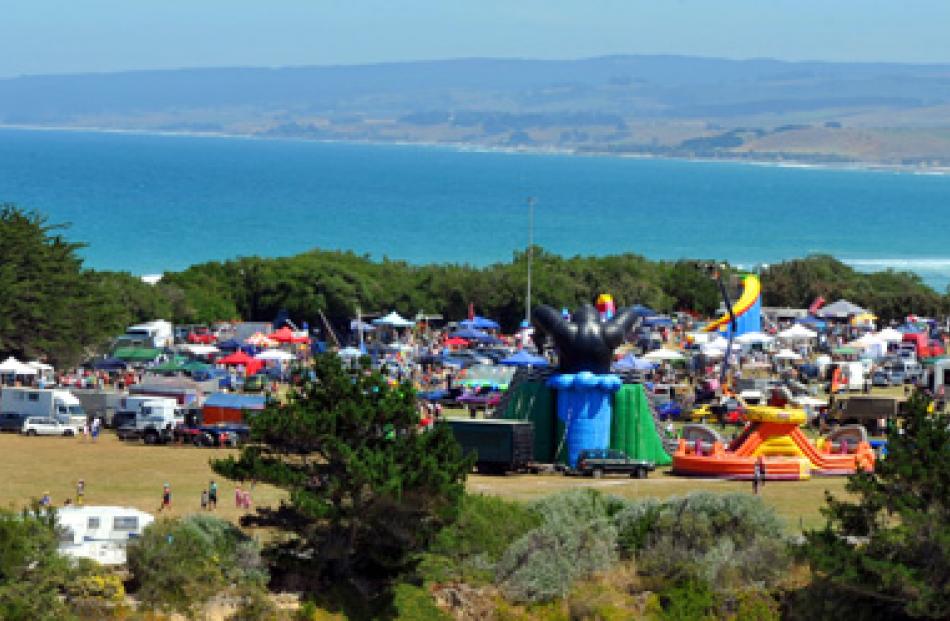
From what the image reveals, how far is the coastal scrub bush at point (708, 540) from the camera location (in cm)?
2870

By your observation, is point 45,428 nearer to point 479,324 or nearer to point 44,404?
point 44,404

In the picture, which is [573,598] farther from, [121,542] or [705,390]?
[705,390]

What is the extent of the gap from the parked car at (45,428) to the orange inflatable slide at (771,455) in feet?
46.1

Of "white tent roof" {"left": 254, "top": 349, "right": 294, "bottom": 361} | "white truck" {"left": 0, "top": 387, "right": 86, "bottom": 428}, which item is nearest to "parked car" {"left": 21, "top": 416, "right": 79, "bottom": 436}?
"white truck" {"left": 0, "top": 387, "right": 86, "bottom": 428}

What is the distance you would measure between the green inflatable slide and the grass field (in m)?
0.72

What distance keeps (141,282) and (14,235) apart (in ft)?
48.6

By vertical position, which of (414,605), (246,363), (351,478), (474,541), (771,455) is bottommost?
(414,605)

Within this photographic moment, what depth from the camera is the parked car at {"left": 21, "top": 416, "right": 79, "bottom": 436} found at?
44.4 meters

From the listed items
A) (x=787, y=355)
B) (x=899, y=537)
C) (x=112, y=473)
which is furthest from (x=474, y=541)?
(x=787, y=355)

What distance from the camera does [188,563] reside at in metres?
27.4

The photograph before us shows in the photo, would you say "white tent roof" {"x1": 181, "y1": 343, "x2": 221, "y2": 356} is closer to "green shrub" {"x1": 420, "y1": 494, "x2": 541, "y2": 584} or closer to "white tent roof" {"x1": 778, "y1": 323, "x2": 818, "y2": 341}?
"white tent roof" {"x1": 778, "y1": 323, "x2": 818, "y2": 341}

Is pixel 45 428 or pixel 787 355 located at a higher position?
pixel 787 355

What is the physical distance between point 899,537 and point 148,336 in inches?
1521

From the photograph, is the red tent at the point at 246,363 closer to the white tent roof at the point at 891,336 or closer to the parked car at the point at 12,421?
the parked car at the point at 12,421
